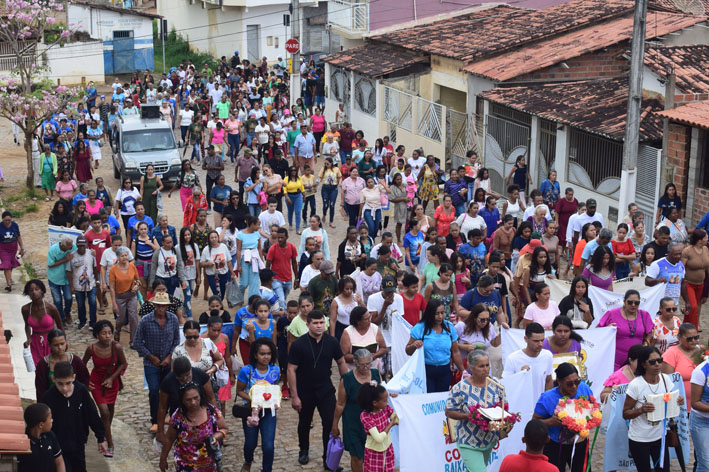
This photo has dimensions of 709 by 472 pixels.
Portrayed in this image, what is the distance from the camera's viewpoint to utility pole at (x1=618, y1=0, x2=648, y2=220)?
57.2ft

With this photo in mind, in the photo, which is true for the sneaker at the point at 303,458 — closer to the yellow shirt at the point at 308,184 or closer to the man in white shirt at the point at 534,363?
the man in white shirt at the point at 534,363

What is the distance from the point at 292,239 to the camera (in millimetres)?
20422

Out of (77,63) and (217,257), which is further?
(77,63)

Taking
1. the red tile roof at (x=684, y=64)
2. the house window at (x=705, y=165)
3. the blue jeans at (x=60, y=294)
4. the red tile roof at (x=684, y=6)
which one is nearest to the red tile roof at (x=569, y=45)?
the red tile roof at (x=684, y=6)

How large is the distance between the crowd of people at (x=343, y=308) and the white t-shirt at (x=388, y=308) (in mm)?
23

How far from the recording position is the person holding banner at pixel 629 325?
11102 mm

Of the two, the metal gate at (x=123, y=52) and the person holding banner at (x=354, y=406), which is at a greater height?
the person holding banner at (x=354, y=406)

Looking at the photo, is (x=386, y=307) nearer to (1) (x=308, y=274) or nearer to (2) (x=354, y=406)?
(1) (x=308, y=274)

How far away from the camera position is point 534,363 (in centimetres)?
987

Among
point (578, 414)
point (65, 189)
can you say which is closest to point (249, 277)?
point (65, 189)

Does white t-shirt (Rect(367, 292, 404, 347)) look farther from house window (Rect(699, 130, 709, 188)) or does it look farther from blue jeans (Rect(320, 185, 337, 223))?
house window (Rect(699, 130, 709, 188))

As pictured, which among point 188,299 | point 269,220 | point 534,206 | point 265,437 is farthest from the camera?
point 534,206

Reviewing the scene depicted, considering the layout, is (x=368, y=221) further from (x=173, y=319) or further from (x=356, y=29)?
(x=356, y=29)

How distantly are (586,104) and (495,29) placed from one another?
26.4ft
